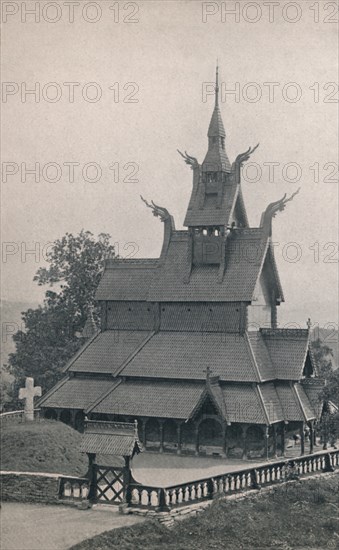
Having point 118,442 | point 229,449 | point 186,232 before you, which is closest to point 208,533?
point 118,442

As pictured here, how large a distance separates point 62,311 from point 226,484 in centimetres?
3040

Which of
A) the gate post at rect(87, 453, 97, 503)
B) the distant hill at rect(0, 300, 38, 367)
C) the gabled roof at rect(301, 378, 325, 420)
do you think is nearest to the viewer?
the gate post at rect(87, 453, 97, 503)

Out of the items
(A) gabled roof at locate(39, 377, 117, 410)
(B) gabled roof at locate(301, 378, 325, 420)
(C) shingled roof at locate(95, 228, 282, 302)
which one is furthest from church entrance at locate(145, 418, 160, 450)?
(B) gabled roof at locate(301, 378, 325, 420)

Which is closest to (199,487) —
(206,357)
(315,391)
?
(206,357)

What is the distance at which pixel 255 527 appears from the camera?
88.9 ft

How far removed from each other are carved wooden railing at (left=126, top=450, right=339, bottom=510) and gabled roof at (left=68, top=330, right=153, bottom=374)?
12529mm

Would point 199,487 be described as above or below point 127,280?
below

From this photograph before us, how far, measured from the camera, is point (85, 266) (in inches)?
2331

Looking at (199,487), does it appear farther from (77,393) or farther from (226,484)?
(77,393)

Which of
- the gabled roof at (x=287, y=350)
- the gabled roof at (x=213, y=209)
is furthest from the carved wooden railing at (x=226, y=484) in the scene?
the gabled roof at (x=213, y=209)

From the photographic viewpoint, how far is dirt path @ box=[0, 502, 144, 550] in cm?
2344

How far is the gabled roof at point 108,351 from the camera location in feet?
145

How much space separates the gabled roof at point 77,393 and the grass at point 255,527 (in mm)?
13588

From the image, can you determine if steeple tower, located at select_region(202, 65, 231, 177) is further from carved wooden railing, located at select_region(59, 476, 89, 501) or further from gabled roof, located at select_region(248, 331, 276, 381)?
carved wooden railing, located at select_region(59, 476, 89, 501)
